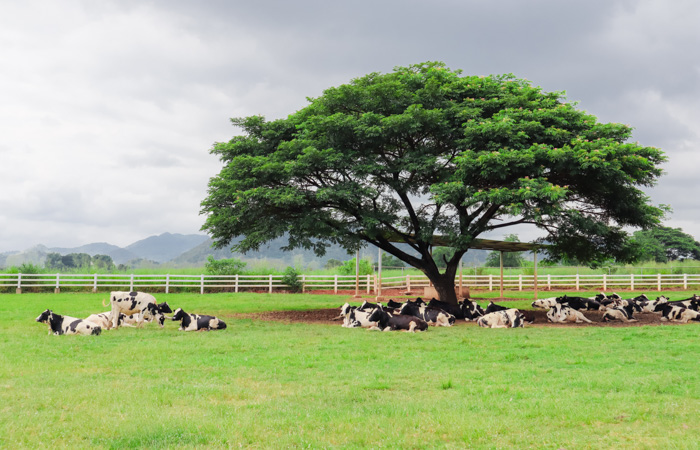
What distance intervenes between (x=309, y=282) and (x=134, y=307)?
1867cm

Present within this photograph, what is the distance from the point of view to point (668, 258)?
5781 cm

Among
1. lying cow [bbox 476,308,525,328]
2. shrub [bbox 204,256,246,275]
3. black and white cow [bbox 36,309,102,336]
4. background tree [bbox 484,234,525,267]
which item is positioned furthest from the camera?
background tree [bbox 484,234,525,267]

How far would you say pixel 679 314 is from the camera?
16.2m

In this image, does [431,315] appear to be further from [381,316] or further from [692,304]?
[692,304]

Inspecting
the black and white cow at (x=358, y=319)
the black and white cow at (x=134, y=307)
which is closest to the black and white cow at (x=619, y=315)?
the black and white cow at (x=358, y=319)

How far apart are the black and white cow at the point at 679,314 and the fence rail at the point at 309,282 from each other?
12.3 m

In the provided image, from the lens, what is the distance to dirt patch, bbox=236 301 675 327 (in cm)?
1529

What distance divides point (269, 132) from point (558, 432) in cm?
1458

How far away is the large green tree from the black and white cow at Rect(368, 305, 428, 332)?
3.11 meters

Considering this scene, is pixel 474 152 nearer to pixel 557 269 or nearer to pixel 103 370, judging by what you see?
pixel 103 370

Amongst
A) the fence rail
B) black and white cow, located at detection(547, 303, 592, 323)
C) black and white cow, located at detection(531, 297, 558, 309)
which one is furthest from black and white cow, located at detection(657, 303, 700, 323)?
the fence rail

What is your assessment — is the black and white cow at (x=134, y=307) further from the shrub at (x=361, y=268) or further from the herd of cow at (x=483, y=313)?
the shrub at (x=361, y=268)

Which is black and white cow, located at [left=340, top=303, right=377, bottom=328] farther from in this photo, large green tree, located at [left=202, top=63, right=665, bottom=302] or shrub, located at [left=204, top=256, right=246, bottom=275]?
shrub, located at [left=204, top=256, right=246, bottom=275]

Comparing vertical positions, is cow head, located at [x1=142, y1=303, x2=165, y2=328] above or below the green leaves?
below
